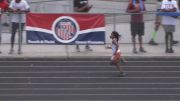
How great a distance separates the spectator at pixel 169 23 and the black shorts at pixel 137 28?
2.21ft

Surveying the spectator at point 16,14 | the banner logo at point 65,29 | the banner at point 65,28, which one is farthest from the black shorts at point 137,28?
the spectator at point 16,14

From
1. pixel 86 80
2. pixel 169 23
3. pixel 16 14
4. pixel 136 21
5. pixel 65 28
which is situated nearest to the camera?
pixel 86 80

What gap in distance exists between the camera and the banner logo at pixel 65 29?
20.6 meters

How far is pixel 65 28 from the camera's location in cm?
2061

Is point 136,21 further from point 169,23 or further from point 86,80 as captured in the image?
point 86,80

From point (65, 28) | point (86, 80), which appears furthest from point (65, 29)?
point (86, 80)

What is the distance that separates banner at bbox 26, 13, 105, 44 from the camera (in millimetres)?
20625

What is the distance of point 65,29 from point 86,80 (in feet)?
10.9

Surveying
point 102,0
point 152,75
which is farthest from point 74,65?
point 102,0

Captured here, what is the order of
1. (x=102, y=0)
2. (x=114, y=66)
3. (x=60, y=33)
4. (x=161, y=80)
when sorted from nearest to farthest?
1. (x=161, y=80)
2. (x=114, y=66)
3. (x=60, y=33)
4. (x=102, y=0)

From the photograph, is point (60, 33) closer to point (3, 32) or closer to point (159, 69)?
point (3, 32)

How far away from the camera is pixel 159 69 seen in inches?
745

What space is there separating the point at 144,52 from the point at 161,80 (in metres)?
3.06

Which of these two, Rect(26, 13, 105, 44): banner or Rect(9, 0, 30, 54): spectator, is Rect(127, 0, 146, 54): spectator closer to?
Rect(26, 13, 105, 44): banner
